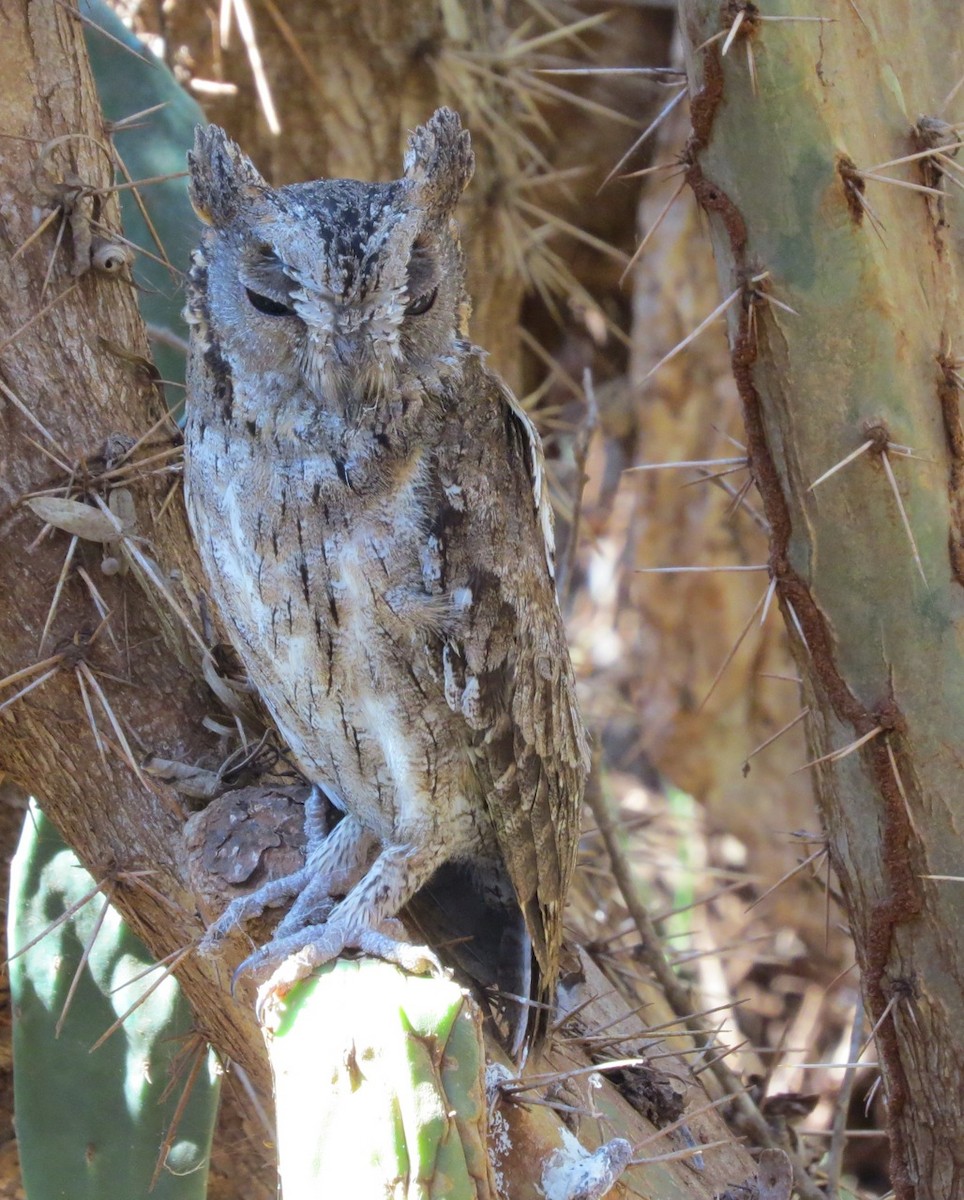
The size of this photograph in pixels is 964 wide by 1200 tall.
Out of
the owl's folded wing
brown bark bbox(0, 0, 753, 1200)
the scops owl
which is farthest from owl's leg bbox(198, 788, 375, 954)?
the owl's folded wing

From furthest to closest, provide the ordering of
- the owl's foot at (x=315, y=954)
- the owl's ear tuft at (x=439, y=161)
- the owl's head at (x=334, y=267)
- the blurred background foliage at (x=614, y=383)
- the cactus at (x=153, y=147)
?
1. the blurred background foliage at (x=614, y=383)
2. the cactus at (x=153, y=147)
3. the owl's ear tuft at (x=439, y=161)
4. the owl's head at (x=334, y=267)
5. the owl's foot at (x=315, y=954)

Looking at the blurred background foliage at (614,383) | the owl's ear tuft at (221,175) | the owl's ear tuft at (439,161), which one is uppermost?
the owl's ear tuft at (221,175)

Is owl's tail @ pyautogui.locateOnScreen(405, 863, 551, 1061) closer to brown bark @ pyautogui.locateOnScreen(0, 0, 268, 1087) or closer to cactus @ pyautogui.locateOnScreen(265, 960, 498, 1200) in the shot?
brown bark @ pyautogui.locateOnScreen(0, 0, 268, 1087)

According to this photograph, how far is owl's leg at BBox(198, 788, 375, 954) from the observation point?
5.15 ft

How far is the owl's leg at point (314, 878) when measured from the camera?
5.15ft

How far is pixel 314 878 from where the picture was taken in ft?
5.45

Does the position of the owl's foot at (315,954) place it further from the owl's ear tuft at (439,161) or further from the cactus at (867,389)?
the owl's ear tuft at (439,161)

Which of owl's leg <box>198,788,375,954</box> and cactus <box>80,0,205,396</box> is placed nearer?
owl's leg <box>198,788,375,954</box>

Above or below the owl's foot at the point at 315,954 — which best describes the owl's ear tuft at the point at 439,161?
above

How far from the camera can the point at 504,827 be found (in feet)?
5.72

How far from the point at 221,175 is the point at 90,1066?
1.26 metres

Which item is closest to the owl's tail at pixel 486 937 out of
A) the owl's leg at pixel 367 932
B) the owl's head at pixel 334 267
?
the owl's leg at pixel 367 932

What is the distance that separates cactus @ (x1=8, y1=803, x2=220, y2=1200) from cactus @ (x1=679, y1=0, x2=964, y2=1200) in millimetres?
1016

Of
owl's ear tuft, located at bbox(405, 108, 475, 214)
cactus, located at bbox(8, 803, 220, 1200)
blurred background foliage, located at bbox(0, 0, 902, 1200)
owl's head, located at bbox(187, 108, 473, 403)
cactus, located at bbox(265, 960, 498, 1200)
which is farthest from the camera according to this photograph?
blurred background foliage, located at bbox(0, 0, 902, 1200)
